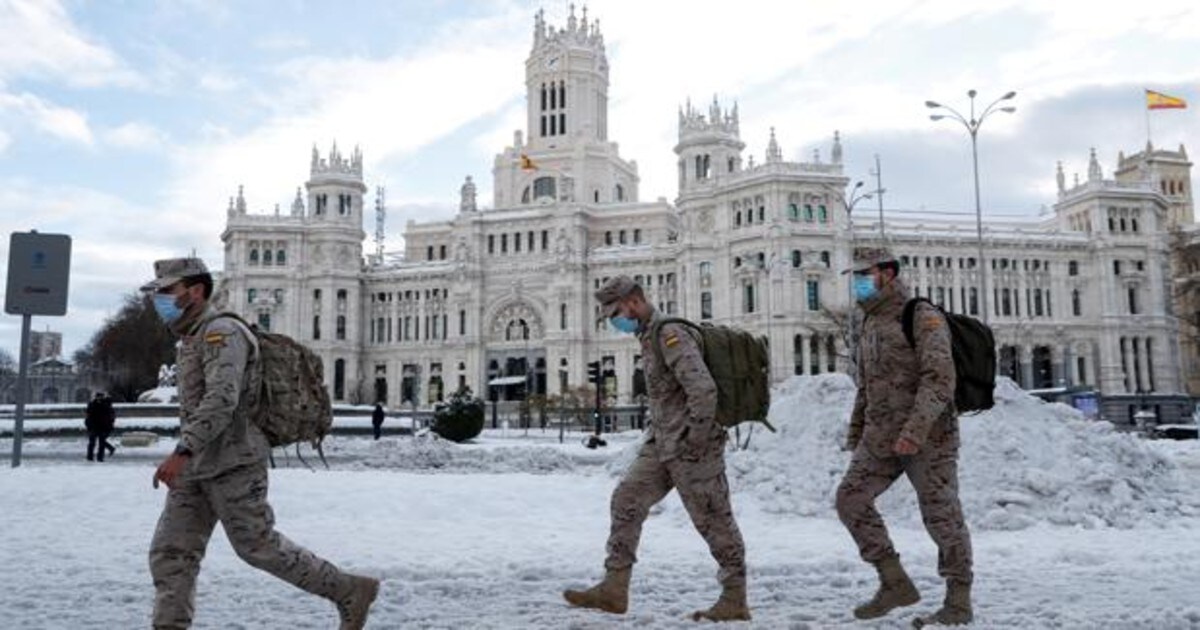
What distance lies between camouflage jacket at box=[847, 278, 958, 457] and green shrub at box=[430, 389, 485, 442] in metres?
28.9

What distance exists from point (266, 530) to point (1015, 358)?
7899 cm

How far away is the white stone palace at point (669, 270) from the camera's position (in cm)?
7238

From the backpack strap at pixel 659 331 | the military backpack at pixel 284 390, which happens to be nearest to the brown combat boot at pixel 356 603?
the military backpack at pixel 284 390

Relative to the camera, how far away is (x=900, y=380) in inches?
259

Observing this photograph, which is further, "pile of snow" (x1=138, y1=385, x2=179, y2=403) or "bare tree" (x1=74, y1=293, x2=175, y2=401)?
"bare tree" (x1=74, y1=293, x2=175, y2=401)

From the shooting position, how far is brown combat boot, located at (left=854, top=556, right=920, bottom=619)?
6.55 meters

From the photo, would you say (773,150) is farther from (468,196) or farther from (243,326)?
(243,326)

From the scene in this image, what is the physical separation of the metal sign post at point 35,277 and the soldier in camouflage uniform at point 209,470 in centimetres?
1540

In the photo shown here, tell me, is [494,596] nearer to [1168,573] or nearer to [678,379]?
[678,379]

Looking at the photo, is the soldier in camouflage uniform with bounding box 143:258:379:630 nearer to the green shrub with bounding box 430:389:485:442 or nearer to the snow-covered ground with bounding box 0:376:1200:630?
the snow-covered ground with bounding box 0:376:1200:630

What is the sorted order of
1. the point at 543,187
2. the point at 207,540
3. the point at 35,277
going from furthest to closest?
the point at 543,187, the point at 35,277, the point at 207,540

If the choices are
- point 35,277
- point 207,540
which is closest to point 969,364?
point 207,540

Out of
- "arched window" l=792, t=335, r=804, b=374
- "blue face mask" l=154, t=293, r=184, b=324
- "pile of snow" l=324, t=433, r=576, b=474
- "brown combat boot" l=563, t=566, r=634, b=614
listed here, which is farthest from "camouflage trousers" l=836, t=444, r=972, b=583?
"arched window" l=792, t=335, r=804, b=374

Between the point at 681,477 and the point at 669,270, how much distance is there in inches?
2897
